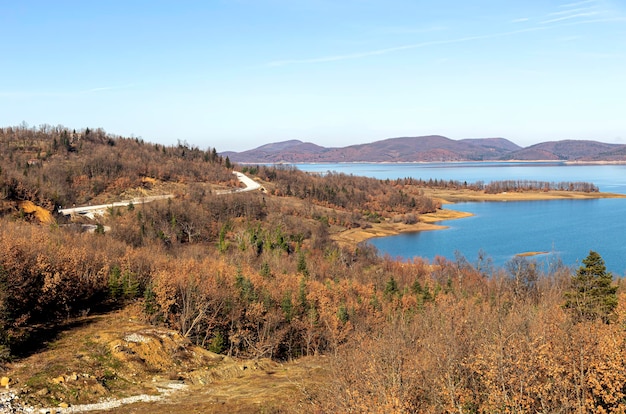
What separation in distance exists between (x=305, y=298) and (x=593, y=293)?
25.9 metres

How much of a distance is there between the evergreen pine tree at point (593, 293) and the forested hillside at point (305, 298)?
0.23 metres

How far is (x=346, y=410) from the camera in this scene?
1827cm

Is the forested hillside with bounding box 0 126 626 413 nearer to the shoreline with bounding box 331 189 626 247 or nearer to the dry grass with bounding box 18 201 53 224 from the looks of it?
the dry grass with bounding box 18 201 53 224

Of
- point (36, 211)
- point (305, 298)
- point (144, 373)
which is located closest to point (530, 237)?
point (305, 298)

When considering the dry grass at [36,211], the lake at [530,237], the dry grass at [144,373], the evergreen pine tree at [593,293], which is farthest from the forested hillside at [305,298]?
the lake at [530,237]

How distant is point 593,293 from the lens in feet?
141

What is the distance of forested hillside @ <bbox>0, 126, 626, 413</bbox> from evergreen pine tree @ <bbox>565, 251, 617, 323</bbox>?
0.76ft

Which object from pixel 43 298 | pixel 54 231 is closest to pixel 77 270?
pixel 43 298

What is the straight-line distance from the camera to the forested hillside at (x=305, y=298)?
1934cm

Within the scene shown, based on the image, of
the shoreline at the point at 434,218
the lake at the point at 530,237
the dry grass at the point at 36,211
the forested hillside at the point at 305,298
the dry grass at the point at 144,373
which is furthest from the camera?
the shoreline at the point at 434,218

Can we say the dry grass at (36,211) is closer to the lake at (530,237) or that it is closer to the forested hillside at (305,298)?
the forested hillside at (305,298)

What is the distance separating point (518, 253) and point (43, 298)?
8217 cm

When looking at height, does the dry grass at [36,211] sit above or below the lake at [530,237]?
above

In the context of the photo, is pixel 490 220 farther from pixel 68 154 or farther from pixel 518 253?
pixel 68 154
